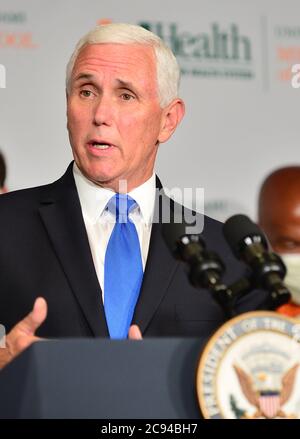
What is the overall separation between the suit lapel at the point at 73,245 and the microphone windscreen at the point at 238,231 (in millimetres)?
399

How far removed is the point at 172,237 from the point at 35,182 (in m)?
1.36

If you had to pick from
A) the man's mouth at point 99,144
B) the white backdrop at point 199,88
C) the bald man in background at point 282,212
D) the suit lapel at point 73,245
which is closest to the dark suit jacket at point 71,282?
the suit lapel at point 73,245

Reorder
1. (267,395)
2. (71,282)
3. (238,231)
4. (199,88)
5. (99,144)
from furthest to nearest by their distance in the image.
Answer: (199,88) < (99,144) < (71,282) < (238,231) < (267,395)

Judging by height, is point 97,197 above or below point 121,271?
above

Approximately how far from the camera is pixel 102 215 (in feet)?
5.66

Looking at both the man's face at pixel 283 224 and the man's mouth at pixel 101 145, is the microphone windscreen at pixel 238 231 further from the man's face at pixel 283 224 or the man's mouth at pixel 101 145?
the man's face at pixel 283 224

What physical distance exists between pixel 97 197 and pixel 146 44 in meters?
0.32

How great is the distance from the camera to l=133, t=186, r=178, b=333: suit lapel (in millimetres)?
1596

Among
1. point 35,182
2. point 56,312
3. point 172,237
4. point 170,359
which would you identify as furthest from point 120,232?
point 35,182

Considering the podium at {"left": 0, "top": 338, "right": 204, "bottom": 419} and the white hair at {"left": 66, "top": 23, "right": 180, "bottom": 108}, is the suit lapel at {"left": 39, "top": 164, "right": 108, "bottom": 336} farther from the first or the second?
the podium at {"left": 0, "top": 338, "right": 204, "bottom": 419}

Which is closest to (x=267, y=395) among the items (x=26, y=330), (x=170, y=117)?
(x=26, y=330)

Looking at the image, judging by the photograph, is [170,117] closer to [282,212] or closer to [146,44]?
[146,44]

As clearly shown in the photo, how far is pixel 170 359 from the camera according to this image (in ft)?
3.76

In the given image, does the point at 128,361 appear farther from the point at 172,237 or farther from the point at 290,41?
the point at 290,41
